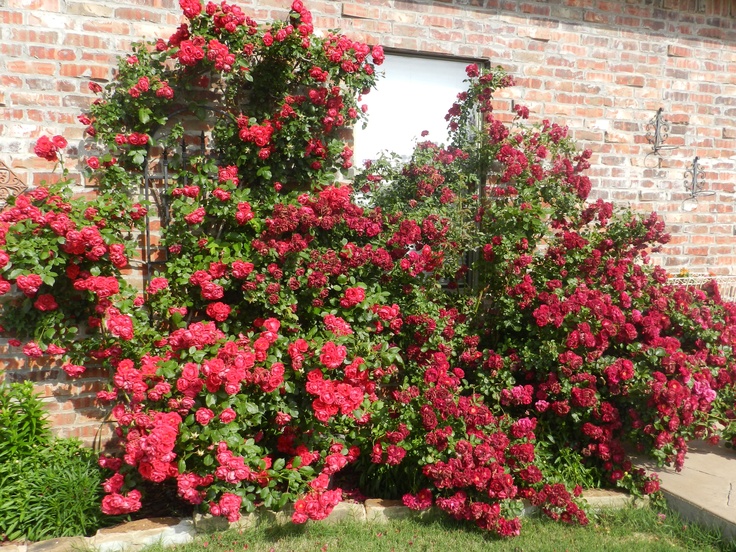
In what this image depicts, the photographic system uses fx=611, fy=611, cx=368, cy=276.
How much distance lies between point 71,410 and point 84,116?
172 centimetres

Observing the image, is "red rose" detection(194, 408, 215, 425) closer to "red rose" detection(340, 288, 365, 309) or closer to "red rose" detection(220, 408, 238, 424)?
"red rose" detection(220, 408, 238, 424)

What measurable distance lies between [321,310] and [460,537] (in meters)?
1.42

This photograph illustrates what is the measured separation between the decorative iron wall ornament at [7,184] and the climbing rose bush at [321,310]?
A: 21 cm

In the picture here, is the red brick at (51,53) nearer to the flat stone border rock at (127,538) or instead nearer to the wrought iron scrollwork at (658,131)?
the flat stone border rock at (127,538)

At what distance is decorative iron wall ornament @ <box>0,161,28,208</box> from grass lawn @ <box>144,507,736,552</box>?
208cm

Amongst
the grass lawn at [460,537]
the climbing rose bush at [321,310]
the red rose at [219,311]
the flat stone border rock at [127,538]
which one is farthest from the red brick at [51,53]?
the grass lawn at [460,537]

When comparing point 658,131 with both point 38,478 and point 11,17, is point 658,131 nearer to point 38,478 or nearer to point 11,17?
point 11,17

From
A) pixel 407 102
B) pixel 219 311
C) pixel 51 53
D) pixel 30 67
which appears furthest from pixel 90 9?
pixel 407 102

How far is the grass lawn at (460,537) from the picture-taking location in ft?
9.92

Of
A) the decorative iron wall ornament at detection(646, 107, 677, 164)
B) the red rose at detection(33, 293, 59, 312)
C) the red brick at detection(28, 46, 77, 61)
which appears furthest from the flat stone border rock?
the decorative iron wall ornament at detection(646, 107, 677, 164)

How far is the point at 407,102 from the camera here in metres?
4.34

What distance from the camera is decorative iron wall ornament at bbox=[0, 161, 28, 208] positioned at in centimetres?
343

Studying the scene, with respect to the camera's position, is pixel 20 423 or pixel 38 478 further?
pixel 20 423

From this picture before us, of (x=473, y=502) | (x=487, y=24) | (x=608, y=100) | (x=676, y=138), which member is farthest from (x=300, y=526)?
(x=676, y=138)
